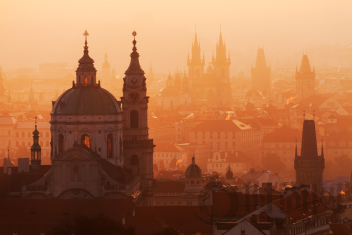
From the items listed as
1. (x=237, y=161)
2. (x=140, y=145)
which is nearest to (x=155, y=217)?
(x=140, y=145)

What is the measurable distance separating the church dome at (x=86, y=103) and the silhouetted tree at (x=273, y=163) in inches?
2904

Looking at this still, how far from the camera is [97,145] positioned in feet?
282

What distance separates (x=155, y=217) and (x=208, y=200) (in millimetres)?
9295

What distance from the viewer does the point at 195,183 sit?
10062 cm

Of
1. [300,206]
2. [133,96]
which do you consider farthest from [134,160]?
[300,206]

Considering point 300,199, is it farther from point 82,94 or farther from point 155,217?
point 82,94

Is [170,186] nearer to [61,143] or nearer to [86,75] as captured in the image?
[86,75]

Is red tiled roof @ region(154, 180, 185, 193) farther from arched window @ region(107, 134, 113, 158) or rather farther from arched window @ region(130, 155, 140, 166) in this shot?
arched window @ region(107, 134, 113, 158)

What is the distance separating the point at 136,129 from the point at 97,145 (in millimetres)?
6090

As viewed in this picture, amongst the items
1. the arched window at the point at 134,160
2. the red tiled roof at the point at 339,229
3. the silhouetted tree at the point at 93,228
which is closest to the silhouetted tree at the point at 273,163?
the arched window at the point at 134,160

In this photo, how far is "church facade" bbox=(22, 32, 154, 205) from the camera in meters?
83.1

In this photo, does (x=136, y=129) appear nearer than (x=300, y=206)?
No

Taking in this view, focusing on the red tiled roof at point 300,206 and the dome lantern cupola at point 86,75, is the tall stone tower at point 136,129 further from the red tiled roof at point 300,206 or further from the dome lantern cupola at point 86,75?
the red tiled roof at point 300,206

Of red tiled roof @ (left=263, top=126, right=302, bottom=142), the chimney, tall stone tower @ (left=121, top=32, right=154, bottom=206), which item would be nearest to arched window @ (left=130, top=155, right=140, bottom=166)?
tall stone tower @ (left=121, top=32, right=154, bottom=206)
